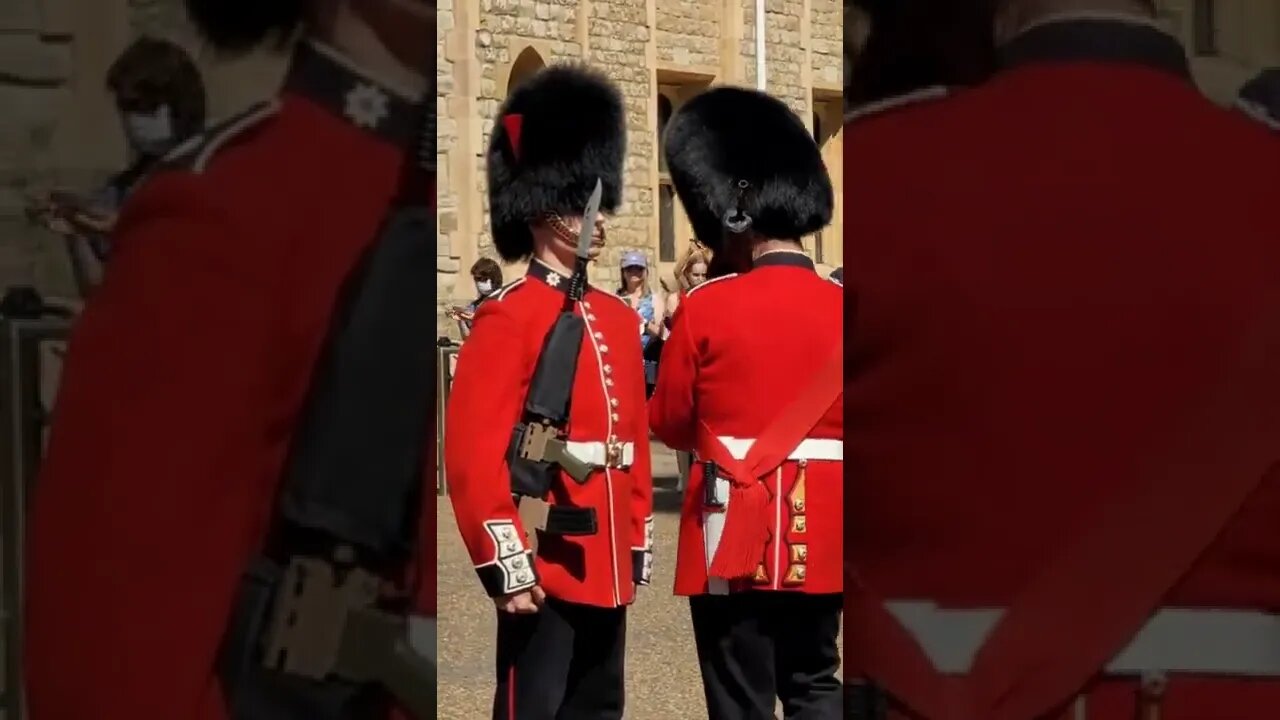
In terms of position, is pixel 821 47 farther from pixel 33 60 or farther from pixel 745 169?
pixel 33 60

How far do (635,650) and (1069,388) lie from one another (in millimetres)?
3599

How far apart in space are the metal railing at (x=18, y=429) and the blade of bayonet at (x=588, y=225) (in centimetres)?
164

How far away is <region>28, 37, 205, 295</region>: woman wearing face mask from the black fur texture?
0.12 feet

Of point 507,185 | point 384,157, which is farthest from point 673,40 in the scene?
point 384,157

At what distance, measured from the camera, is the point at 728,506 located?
344cm

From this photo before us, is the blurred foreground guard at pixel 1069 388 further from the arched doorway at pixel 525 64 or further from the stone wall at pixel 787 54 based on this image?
the stone wall at pixel 787 54

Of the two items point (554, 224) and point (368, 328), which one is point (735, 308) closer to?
point (554, 224)

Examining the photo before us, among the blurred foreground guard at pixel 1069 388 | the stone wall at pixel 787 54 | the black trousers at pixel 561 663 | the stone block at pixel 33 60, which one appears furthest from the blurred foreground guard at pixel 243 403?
the stone wall at pixel 787 54

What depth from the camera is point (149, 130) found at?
72.4 inches

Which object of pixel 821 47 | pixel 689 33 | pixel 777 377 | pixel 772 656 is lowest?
pixel 772 656

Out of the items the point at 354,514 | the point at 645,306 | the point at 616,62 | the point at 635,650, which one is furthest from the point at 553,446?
the point at 616,62

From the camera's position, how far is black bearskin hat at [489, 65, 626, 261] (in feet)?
11.5

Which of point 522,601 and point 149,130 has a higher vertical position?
point 149,130

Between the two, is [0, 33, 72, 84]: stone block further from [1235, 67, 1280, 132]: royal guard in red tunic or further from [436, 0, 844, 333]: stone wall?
[436, 0, 844, 333]: stone wall
